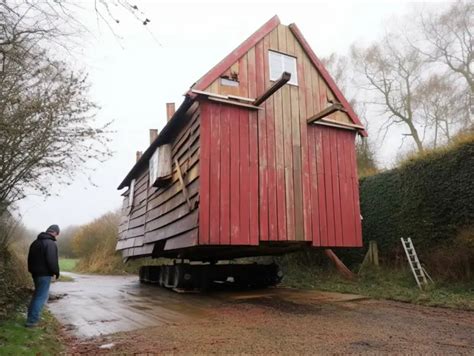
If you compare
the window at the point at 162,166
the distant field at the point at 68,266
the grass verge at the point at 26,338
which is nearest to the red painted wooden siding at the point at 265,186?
the window at the point at 162,166

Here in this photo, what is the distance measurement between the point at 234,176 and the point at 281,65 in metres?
3.25

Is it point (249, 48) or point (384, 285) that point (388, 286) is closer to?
point (384, 285)

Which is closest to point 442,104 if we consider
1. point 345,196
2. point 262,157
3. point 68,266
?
point 345,196

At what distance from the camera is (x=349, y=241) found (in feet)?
31.9

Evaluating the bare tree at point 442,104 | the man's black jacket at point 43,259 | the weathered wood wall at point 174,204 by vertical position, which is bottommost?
the man's black jacket at point 43,259

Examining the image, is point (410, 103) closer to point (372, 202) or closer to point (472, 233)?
point (372, 202)

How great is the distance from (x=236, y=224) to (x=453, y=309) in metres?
4.17

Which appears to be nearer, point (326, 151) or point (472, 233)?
point (472, 233)

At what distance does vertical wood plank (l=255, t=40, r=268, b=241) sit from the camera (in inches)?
343

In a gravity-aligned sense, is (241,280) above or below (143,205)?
below

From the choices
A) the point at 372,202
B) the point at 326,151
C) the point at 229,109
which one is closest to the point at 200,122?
the point at 229,109

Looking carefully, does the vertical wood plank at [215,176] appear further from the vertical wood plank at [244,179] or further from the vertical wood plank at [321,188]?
the vertical wood plank at [321,188]

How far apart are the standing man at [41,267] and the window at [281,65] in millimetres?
6221

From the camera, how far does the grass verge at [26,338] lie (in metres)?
4.08
